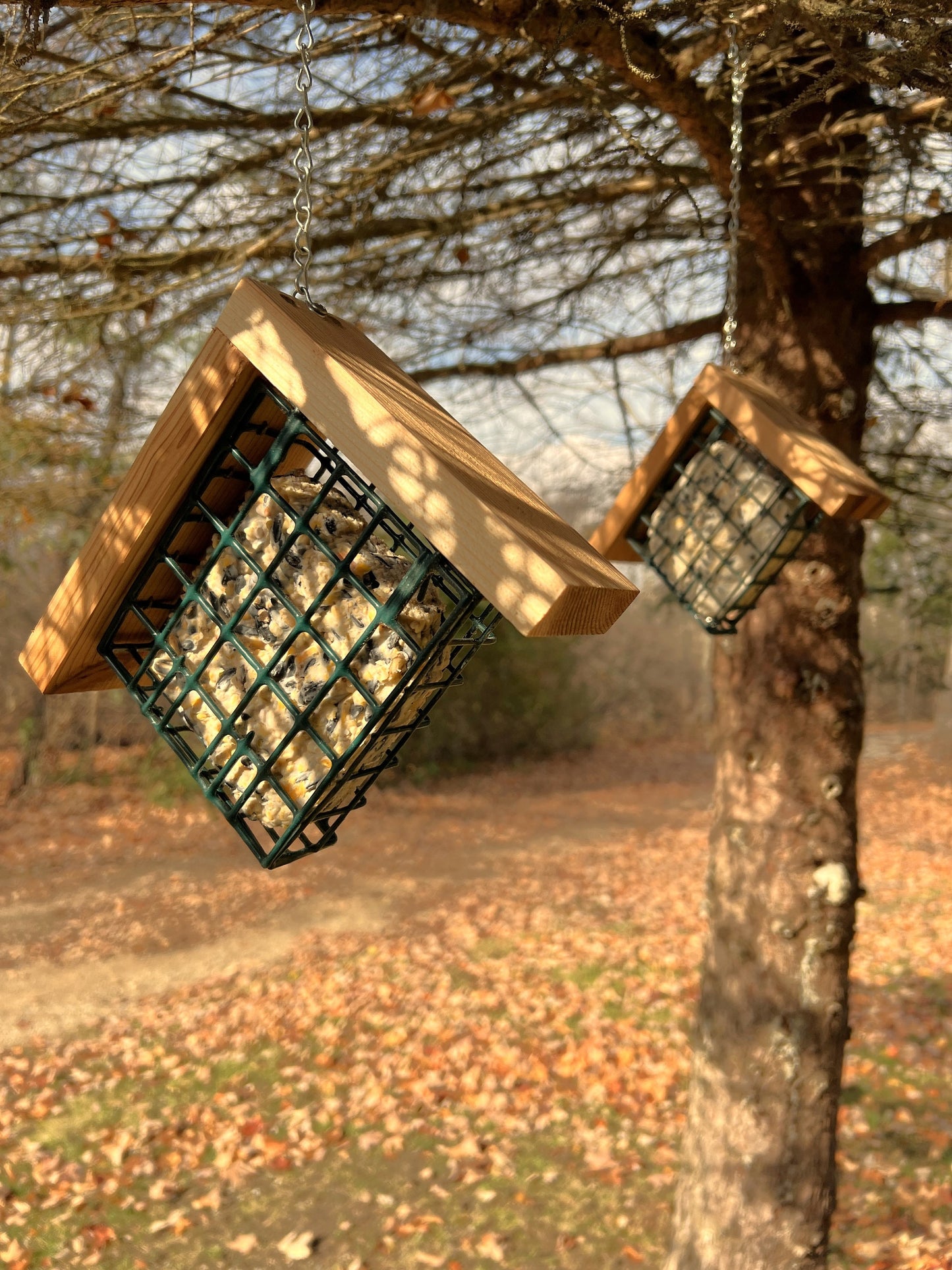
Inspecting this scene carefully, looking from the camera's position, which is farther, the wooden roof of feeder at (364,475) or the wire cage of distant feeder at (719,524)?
the wire cage of distant feeder at (719,524)

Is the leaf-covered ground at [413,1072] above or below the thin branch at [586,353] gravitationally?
below

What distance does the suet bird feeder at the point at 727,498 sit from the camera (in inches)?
82.3

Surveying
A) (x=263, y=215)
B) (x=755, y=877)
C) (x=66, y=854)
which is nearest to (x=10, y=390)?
(x=263, y=215)

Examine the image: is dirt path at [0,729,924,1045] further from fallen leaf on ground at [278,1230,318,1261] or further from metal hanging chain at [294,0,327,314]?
metal hanging chain at [294,0,327,314]

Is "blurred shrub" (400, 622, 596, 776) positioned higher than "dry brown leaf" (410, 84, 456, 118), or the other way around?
"dry brown leaf" (410, 84, 456, 118)

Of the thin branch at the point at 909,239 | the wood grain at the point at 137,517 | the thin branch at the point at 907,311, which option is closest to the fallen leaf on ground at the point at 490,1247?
the wood grain at the point at 137,517

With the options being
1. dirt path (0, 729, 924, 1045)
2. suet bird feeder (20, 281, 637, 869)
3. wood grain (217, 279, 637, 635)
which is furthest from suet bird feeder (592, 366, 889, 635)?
dirt path (0, 729, 924, 1045)

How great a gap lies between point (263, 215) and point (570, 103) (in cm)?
130

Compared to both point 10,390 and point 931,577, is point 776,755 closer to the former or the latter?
point 10,390

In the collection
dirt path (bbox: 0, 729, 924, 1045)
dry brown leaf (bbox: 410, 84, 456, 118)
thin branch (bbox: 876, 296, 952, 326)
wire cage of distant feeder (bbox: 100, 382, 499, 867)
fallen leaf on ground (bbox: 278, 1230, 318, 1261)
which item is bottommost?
fallen leaf on ground (bbox: 278, 1230, 318, 1261)

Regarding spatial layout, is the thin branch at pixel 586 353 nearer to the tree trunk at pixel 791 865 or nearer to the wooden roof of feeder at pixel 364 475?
the tree trunk at pixel 791 865

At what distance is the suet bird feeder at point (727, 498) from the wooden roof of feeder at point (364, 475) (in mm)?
940

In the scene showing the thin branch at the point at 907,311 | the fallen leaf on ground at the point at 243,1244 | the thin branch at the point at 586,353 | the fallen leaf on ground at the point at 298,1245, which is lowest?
the fallen leaf on ground at the point at 298,1245

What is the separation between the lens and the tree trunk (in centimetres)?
324
